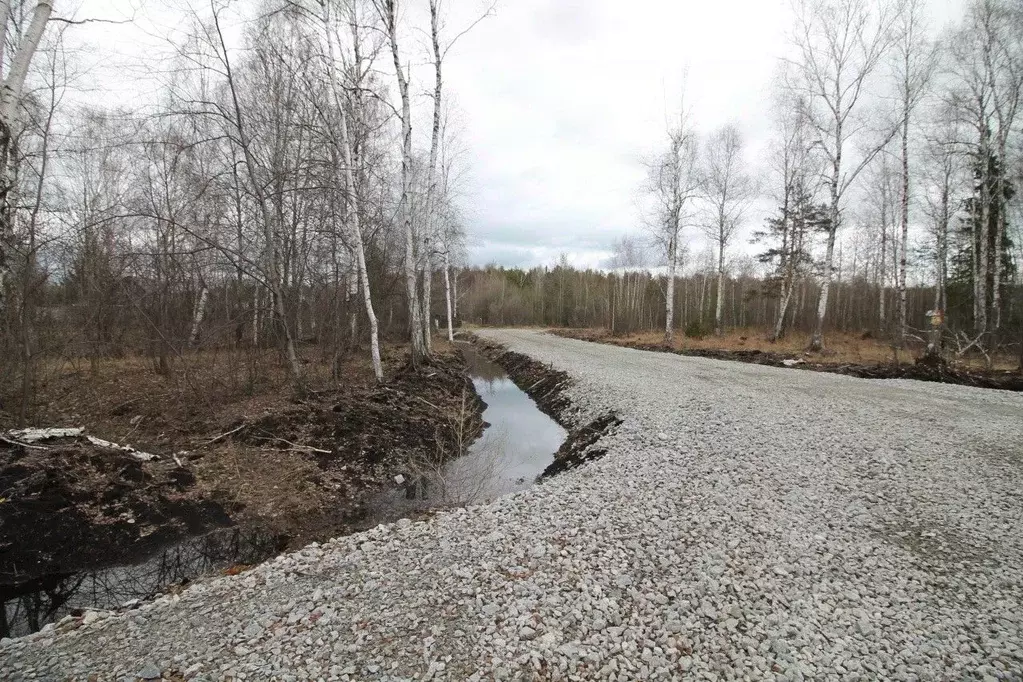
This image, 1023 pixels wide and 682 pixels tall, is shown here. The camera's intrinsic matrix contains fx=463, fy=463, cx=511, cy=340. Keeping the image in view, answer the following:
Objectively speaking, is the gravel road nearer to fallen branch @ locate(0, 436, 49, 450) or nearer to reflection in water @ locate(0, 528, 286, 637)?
reflection in water @ locate(0, 528, 286, 637)

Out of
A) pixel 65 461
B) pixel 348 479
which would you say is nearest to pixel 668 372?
pixel 348 479

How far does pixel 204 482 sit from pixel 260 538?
6.53 ft

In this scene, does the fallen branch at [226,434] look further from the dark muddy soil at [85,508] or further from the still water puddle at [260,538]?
the still water puddle at [260,538]

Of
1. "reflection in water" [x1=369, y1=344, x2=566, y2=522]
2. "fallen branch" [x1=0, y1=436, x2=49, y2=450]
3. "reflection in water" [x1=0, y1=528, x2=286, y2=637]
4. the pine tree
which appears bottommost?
"reflection in water" [x1=369, y1=344, x2=566, y2=522]

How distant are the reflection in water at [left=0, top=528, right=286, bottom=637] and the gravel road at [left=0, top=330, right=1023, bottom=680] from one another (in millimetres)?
857

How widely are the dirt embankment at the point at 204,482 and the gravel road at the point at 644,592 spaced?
6.04 feet

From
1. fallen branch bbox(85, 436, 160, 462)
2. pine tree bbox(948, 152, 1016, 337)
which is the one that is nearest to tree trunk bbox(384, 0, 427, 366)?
fallen branch bbox(85, 436, 160, 462)

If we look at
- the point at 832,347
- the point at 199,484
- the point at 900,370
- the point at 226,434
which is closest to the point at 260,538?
the point at 199,484

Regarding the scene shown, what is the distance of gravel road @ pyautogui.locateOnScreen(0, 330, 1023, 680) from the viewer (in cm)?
319

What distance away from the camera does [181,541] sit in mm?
5453

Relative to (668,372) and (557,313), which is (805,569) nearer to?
(668,372)

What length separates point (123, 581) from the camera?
15.5 feet

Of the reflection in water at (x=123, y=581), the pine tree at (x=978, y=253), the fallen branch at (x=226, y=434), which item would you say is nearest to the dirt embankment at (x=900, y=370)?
the pine tree at (x=978, y=253)

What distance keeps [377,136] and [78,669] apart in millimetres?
15372
